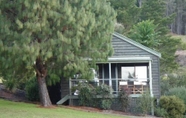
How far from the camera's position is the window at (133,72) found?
2481 centimetres

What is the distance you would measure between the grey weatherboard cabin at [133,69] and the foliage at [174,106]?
4.02ft

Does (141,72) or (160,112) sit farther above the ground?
(141,72)

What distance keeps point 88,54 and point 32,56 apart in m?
3.48

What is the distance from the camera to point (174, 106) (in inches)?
859

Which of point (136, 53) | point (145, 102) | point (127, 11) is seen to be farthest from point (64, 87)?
point (127, 11)

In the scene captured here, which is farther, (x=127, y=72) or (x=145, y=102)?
(x=127, y=72)

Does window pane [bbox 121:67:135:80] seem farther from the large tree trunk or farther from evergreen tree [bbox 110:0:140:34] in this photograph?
evergreen tree [bbox 110:0:140:34]

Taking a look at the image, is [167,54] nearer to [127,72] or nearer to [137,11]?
[137,11]

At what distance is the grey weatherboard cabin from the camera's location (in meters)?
23.5

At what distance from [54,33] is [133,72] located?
A: 8.53 meters

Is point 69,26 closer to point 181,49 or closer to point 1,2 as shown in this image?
point 1,2

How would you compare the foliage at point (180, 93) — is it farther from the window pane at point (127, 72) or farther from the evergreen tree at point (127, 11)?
the evergreen tree at point (127, 11)

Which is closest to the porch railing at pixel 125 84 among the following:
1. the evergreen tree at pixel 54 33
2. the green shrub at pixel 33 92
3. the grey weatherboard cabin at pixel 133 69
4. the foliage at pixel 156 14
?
the grey weatherboard cabin at pixel 133 69

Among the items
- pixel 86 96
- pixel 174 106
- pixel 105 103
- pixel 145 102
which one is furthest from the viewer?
pixel 86 96
